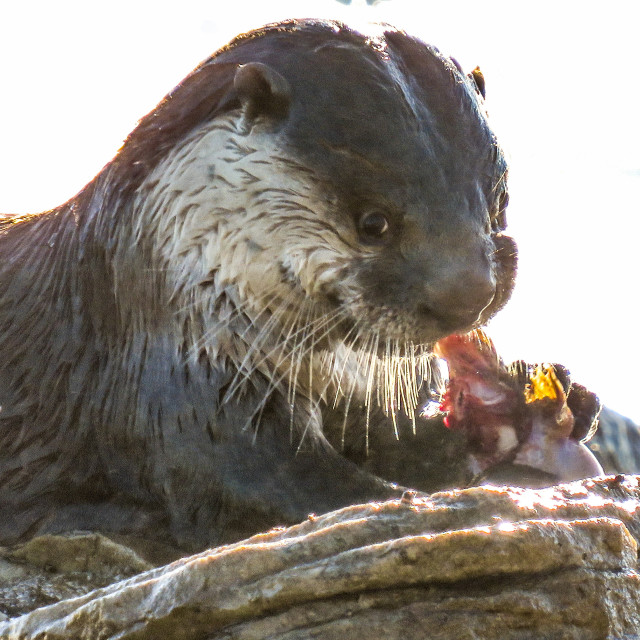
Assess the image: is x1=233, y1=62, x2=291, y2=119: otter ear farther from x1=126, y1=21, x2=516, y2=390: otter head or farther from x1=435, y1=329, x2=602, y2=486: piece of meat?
x1=435, y1=329, x2=602, y2=486: piece of meat

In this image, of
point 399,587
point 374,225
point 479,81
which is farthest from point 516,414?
point 399,587

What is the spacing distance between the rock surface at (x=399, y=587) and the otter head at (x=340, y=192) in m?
0.88

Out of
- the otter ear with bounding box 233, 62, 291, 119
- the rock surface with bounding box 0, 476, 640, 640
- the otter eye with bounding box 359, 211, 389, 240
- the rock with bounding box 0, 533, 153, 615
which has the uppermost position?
the otter ear with bounding box 233, 62, 291, 119

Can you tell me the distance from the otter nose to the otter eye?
150mm

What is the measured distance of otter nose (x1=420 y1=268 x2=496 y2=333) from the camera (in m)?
2.08

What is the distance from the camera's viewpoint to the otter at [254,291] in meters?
2.12

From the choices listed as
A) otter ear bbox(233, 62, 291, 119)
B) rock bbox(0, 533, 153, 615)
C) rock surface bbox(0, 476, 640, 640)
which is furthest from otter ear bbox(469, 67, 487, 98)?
rock surface bbox(0, 476, 640, 640)

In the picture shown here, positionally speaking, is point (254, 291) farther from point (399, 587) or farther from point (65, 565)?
point (399, 587)

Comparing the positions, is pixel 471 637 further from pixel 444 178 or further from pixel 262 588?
pixel 444 178

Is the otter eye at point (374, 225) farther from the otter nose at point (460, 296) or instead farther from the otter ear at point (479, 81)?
the otter ear at point (479, 81)

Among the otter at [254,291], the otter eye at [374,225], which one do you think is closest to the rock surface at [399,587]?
the otter at [254,291]

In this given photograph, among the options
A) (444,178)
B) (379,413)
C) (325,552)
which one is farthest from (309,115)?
(325,552)

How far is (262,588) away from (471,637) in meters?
0.23

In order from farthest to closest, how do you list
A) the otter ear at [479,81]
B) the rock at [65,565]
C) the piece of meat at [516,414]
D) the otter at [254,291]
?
the otter ear at [479,81] < the piece of meat at [516,414] < the otter at [254,291] < the rock at [65,565]
